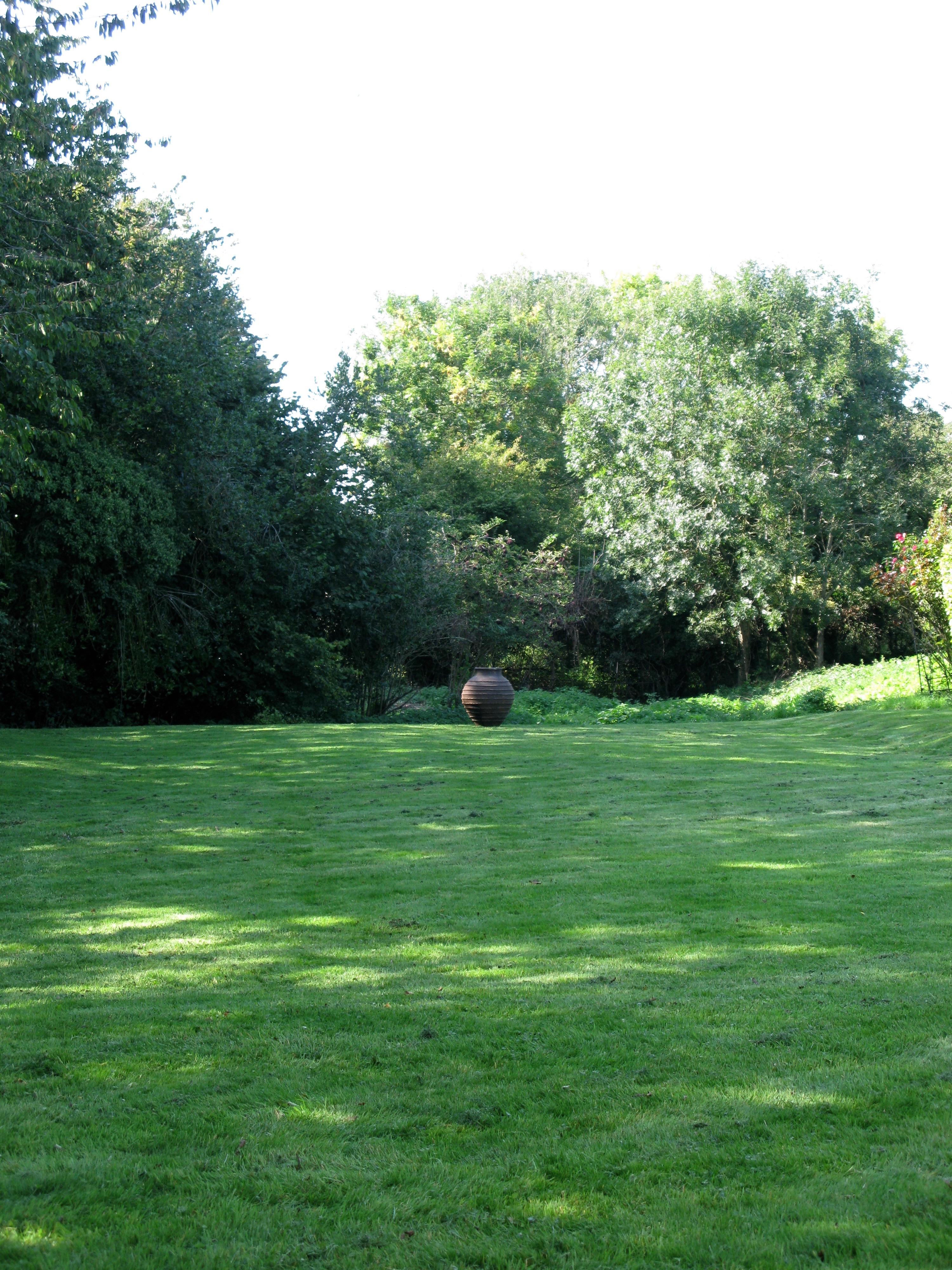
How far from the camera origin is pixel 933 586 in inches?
652

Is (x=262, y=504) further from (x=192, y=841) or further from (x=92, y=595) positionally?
(x=192, y=841)

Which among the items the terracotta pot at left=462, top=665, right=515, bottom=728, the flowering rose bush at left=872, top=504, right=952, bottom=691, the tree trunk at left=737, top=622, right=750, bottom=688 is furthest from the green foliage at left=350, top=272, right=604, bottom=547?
the flowering rose bush at left=872, top=504, right=952, bottom=691

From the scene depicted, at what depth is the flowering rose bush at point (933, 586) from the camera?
52.9 feet

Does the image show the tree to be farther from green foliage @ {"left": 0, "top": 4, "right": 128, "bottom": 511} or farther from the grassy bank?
green foliage @ {"left": 0, "top": 4, "right": 128, "bottom": 511}

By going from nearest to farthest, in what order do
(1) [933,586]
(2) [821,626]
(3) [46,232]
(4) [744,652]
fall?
(3) [46,232] → (1) [933,586] → (2) [821,626] → (4) [744,652]

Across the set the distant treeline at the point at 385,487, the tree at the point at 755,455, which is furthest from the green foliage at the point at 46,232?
the tree at the point at 755,455

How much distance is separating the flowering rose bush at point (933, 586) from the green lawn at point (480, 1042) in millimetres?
8321

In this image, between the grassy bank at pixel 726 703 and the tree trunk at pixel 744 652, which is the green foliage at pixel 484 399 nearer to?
the grassy bank at pixel 726 703

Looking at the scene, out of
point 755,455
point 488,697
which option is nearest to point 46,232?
point 488,697

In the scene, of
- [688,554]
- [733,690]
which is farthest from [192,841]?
[733,690]

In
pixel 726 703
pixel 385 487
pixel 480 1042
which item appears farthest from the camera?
pixel 385 487

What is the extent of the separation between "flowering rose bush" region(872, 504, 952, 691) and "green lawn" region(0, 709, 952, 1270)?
8.32m

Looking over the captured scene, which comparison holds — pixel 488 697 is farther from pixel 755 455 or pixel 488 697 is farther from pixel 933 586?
pixel 755 455

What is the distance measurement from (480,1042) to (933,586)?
48.4ft
